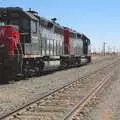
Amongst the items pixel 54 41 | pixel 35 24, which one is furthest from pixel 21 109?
pixel 54 41

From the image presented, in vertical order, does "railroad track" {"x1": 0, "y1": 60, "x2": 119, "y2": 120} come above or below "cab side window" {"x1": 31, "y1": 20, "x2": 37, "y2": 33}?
below

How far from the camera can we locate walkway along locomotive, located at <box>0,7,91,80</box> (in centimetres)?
1839

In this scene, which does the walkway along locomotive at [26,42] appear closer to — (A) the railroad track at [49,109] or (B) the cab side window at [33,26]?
(B) the cab side window at [33,26]

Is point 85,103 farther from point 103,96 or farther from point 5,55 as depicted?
point 5,55

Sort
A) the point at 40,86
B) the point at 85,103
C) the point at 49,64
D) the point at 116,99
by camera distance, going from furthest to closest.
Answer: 1. the point at 49,64
2. the point at 40,86
3. the point at 116,99
4. the point at 85,103

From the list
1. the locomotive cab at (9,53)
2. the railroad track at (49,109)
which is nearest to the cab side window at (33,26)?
the locomotive cab at (9,53)

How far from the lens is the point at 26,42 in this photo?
2083 cm

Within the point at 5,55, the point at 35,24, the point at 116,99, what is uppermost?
the point at 35,24

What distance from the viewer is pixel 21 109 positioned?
1083 cm

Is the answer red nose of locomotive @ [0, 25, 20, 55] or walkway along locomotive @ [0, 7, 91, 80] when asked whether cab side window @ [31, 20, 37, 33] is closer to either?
walkway along locomotive @ [0, 7, 91, 80]

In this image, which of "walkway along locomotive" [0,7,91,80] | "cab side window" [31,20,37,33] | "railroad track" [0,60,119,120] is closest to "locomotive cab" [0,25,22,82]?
"walkway along locomotive" [0,7,91,80]

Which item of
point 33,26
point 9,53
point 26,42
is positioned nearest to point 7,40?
point 9,53

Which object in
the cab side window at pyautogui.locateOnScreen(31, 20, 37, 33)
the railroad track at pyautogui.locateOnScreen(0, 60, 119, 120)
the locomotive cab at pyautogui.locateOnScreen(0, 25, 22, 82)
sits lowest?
the railroad track at pyautogui.locateOnScreen(0, 60, 119, 120)

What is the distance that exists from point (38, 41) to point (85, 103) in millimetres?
11117
